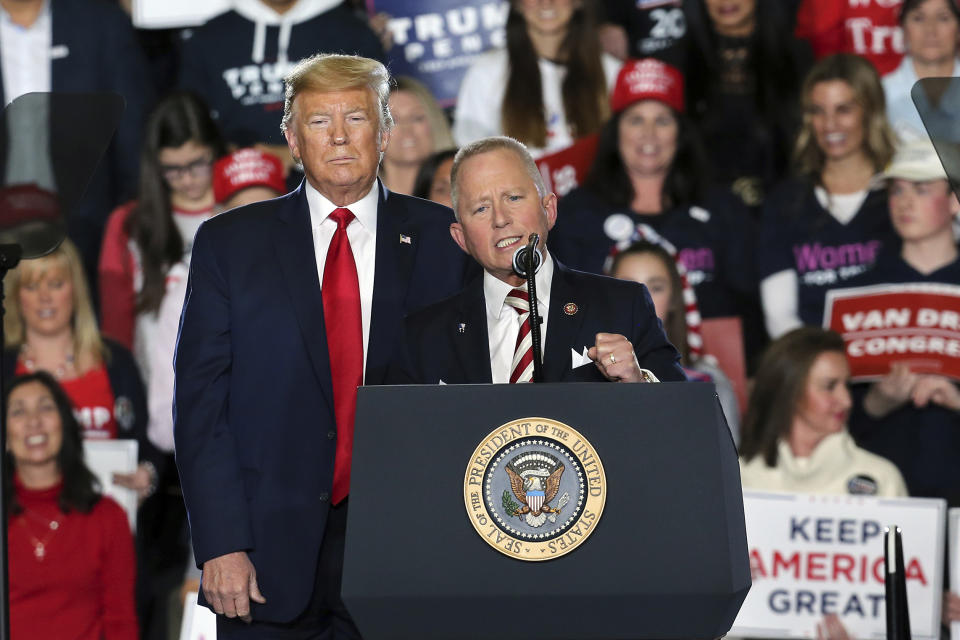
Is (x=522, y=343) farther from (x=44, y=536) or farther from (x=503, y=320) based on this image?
(x=44, y=536)

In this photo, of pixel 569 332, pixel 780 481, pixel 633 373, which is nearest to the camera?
pixel 633 373

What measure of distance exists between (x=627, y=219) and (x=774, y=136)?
0.82 meters

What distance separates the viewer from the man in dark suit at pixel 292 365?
8.69ft

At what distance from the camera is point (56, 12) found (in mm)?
5906

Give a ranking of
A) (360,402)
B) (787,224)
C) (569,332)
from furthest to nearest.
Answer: (787,224)
(569,332)
(360,402)

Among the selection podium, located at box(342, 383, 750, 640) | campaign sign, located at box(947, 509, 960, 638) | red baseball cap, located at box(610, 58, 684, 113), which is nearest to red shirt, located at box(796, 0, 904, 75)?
red baseball cap, located at box(610, 58, 684, 113)

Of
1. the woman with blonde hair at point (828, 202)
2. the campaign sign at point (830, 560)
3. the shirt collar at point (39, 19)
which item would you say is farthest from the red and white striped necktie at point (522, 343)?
the shirt collar at point (39, 19)

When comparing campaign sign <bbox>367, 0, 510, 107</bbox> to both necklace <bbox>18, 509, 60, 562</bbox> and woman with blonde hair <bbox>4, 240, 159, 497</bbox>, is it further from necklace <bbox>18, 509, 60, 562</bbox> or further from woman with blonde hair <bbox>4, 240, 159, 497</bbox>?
necklace <bbox>18, 509, 60, 562</bbox>

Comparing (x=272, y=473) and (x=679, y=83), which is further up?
(x=679, y=83)

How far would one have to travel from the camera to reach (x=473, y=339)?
8.31ft

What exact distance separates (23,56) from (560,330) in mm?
4066

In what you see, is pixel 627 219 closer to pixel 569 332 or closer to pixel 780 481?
pixel 780 481

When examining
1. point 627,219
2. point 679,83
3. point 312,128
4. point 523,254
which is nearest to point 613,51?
point 679,83

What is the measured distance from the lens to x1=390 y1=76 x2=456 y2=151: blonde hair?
5.60m
